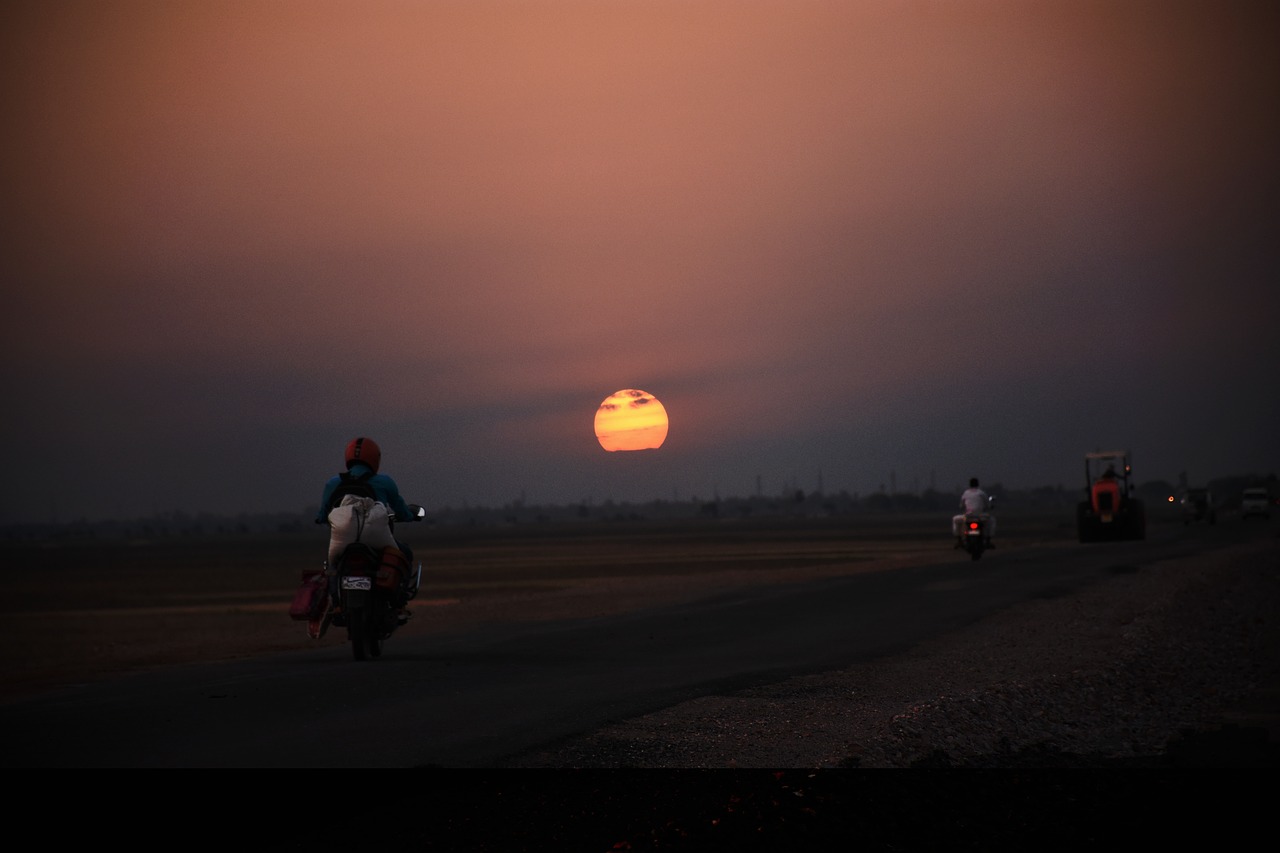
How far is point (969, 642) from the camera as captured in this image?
17094 millimetres

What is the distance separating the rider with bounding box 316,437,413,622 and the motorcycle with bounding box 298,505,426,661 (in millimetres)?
195

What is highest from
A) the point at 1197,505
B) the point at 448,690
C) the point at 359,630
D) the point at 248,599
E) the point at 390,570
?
the point at 1197,505

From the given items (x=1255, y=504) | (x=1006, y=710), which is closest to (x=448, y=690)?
(x=1006, y=710)

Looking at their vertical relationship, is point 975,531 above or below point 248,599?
above

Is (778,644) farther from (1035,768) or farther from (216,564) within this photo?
(216,564)

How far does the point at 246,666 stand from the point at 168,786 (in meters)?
6.31

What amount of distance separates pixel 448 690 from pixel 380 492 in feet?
9.73

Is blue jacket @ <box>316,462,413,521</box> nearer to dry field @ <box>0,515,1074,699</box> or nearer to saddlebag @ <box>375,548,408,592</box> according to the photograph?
saddlebag @ <box>375,548,408,592</box>

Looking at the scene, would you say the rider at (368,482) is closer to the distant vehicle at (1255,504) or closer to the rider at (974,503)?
the rider at (974,503)

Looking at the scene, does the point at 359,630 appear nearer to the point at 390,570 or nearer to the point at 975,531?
the point at 390,570

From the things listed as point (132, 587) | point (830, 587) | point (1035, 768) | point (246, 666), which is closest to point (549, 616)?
point (830, 587)

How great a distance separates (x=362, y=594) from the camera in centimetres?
1374

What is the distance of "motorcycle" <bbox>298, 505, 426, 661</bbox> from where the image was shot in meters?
13.7

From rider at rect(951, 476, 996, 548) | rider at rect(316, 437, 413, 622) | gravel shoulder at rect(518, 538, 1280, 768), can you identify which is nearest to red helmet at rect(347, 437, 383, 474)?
rider at rect(316, 437, 413, 622)
